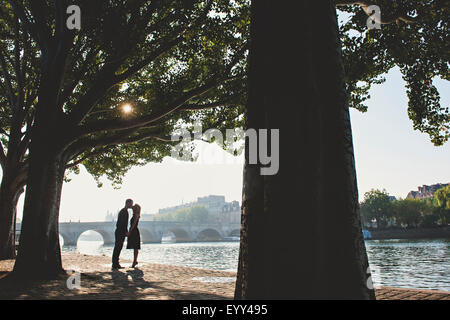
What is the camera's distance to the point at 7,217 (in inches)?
468

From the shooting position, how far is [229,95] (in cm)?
1044

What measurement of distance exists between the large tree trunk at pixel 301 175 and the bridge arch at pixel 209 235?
301ft

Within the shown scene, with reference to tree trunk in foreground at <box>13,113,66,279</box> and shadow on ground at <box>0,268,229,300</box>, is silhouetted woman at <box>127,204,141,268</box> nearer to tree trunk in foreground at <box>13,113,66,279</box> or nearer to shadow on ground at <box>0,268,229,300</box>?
tree trunk in foreground at <box>13,113,66,279</box>

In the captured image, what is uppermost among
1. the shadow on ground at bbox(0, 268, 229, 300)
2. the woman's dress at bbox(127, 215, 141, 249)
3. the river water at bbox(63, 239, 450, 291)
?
the woman's dress at bbox(127, 215, 141, 249)

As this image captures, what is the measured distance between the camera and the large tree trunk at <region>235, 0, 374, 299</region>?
2.48 m

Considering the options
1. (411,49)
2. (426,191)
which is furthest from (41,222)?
(426,191)

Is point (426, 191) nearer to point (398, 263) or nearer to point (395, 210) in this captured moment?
point (395, 210)

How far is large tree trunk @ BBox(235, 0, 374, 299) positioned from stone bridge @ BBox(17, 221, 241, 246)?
2900 inches

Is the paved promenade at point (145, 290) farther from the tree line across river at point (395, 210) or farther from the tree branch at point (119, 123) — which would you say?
the tree line across river at point (395, 210)

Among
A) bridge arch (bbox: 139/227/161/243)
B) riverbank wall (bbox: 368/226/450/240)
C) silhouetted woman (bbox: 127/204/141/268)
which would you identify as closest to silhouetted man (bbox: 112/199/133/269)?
silhouetted woman (bbox: 127/204/141/268)
